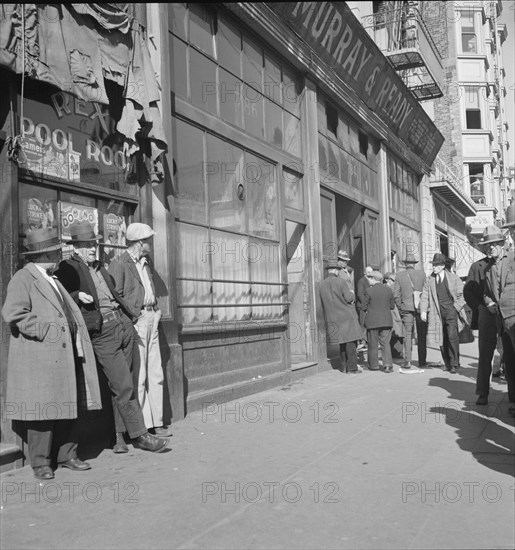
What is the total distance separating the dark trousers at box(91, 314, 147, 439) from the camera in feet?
18.5

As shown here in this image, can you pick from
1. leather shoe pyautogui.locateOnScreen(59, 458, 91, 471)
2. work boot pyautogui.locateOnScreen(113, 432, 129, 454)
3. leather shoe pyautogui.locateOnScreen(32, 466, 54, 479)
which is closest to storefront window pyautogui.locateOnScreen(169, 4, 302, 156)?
work boot pyautogui.locateOnScreen(113, 432, 129, 454)

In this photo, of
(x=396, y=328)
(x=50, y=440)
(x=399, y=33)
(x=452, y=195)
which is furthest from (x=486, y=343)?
(x=452, y=195)

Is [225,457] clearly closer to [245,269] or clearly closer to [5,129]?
[5,129]

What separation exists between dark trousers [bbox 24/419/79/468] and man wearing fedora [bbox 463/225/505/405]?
4281 millimetres

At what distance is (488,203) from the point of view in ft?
130

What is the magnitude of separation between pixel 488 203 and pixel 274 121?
31.9 metres

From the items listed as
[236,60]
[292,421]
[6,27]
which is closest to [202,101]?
[236,60]

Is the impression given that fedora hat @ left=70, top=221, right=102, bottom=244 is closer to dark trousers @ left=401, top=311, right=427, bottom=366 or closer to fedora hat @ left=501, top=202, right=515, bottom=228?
fedora hat @ left=501, top=202, right=515, bottom=228

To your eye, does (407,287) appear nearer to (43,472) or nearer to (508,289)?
(508,289)

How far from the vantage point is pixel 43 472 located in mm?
4938

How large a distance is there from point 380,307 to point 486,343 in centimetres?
365

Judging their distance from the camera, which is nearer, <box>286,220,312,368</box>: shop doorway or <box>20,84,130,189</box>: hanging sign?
<box>20,84,130,189</box>: hanging sign

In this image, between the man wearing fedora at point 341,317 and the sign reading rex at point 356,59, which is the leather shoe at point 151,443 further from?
the sign reading rex at point 356,59

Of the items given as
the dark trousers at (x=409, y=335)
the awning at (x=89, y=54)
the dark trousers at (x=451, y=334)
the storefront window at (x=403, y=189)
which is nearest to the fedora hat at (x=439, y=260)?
the dark trousers at (x=451, y=334)
